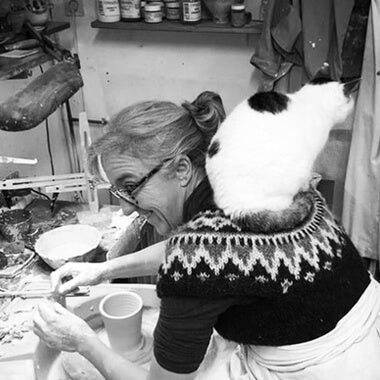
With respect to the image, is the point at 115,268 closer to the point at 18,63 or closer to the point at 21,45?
the point at 18,63

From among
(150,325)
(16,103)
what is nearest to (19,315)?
(150,325)

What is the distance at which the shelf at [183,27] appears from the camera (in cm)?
201

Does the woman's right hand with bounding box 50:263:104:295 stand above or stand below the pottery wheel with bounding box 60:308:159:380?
above

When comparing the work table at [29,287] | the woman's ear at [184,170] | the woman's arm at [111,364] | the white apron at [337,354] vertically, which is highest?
the woman's ear at [184,170]

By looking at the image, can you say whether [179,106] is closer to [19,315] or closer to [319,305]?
[319,305]

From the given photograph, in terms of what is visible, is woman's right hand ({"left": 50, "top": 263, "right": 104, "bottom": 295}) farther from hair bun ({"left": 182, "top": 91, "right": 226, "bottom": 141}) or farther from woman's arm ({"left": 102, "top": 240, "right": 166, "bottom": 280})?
hair bun ({"left": 182, "top": 91, "right": 226, "bottom": 141})

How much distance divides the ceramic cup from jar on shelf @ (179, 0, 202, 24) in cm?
120

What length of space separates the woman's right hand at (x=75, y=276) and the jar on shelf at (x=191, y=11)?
1.11 m

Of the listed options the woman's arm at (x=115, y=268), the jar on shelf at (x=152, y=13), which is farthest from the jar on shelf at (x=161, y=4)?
the woman's arm at (x=115, y=268)

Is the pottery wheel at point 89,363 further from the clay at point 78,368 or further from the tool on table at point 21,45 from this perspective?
the tool on table at point 21,45

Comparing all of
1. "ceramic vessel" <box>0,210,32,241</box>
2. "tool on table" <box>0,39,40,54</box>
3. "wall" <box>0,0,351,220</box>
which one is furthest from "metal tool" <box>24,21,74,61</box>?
"ceramic vessel" <box>0,210,32,241</box>

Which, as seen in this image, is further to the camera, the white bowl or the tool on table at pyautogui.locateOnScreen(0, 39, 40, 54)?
the tool on table at pyautogui.locateOnScreen(0, 39, 40, 54)

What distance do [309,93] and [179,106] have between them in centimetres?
26

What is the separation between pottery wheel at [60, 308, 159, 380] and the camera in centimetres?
A: 119
